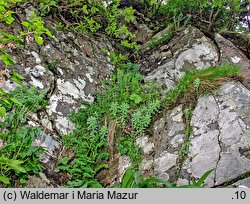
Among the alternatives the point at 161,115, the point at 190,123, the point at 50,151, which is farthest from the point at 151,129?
the point at 50,151

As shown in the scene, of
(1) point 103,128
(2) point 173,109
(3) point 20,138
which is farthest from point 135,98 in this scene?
(3) point 20,138

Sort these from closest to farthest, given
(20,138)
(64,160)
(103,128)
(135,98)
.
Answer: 1. (20,138)
2. (64,160)
3. (103,128)
4. (135,98)

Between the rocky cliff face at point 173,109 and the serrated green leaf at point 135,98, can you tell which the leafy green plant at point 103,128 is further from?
the rocky cliff face at point 173,109

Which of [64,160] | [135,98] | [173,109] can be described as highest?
[135,98]

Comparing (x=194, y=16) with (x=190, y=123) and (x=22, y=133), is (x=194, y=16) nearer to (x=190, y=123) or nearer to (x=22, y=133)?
(x=190, y=123)

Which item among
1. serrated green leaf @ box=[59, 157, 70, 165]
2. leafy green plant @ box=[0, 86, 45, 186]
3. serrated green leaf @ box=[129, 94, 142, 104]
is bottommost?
serrated green leaf @ box=[59, 157, 70, 165]

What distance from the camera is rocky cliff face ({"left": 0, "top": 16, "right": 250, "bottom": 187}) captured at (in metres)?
3.17

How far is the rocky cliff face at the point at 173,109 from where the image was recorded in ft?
10.4

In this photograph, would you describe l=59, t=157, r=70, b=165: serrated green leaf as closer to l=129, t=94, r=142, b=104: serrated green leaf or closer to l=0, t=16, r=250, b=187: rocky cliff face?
l=0, t=16, r=250, b=187: rocky cliff face

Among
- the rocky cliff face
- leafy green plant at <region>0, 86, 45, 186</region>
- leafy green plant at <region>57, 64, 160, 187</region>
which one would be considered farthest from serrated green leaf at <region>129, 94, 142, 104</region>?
leafy green plant at <region>0, 86, 45, 186</region>

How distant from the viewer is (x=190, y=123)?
3.55 metres

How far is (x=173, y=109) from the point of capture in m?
3.82

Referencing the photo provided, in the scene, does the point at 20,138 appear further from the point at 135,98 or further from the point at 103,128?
the point at 135,98

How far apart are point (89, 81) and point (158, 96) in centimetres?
119
